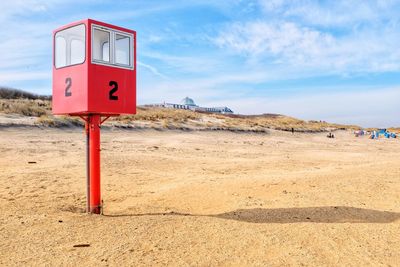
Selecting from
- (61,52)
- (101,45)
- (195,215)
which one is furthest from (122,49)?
(195,215)

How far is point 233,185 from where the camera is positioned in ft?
32.3

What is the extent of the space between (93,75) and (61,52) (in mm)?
892

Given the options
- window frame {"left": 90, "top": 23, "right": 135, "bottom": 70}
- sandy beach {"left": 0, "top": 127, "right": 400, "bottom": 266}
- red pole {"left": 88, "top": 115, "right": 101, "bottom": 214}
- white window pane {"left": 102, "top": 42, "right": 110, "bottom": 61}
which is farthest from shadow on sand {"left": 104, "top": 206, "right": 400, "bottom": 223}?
white window pane {"left": 102, "top": 42, "right": 110, "bottom": 61}

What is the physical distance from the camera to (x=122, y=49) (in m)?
6.89

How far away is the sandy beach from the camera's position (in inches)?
199

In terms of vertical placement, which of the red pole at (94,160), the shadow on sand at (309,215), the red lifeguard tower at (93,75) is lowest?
the shadow on sand at (309,215)

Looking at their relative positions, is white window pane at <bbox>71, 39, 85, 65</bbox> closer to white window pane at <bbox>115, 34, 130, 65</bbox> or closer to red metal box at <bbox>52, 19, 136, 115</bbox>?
red metal box at <bbox>52, 19, 136, 115</bbox>

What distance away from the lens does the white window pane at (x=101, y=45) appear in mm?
6492

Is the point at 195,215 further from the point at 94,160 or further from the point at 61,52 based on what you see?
the point at 61,52

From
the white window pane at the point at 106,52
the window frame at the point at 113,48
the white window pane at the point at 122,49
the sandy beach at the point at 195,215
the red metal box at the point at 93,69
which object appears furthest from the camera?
the white window pane at the point at 122,49

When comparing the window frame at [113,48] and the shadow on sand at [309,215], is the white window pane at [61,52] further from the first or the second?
the shadow on sand at [309,215]

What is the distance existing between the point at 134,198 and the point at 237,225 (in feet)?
9.33

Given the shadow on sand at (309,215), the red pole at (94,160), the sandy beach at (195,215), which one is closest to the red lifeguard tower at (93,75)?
the red pole at (94,160)

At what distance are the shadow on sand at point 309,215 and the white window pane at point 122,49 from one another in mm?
2615
